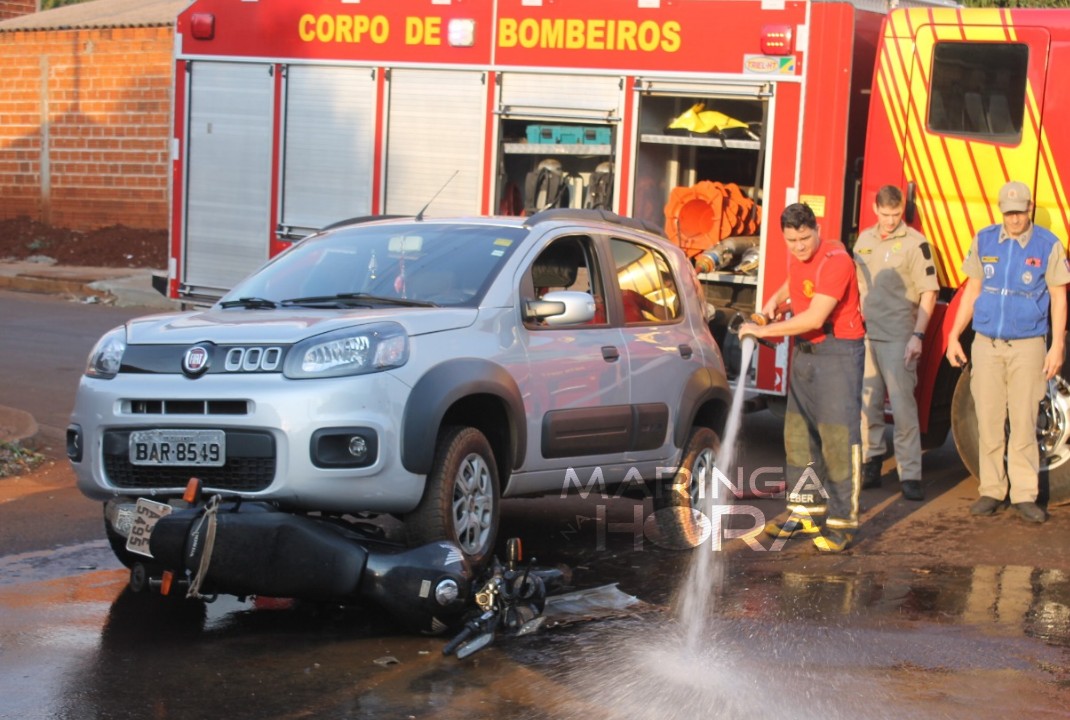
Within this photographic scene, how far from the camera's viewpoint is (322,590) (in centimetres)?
568

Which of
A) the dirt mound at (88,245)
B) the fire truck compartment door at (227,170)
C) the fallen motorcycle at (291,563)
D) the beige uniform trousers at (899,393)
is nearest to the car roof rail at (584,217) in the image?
the beige uniform trousers at (899,393)

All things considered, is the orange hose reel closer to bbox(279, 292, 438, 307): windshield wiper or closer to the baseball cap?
the baseball cap

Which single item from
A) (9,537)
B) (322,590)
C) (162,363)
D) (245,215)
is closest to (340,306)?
(162,363)

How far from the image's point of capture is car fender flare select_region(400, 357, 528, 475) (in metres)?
6.10

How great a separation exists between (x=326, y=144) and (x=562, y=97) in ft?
6.52

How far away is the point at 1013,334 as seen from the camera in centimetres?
855

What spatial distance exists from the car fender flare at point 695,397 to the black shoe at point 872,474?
1.88m

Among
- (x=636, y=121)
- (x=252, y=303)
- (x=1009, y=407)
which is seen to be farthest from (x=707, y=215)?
(x=252, y=303)

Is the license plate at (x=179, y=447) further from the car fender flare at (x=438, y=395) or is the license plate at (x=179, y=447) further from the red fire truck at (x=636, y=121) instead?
the red fire truck at (x=636, y=121)

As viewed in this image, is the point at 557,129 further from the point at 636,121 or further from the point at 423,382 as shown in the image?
the point at 423,382

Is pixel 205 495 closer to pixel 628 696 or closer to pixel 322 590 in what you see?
pixel 322 590

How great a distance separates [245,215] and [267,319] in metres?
5.77

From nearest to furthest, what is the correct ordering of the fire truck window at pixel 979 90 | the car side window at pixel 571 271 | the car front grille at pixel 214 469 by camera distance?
the car front grille at pixel 214 469, the car side window at pixel 571 271, the fire truck window at pixel 979 90

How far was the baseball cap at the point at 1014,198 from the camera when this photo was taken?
329 inches
